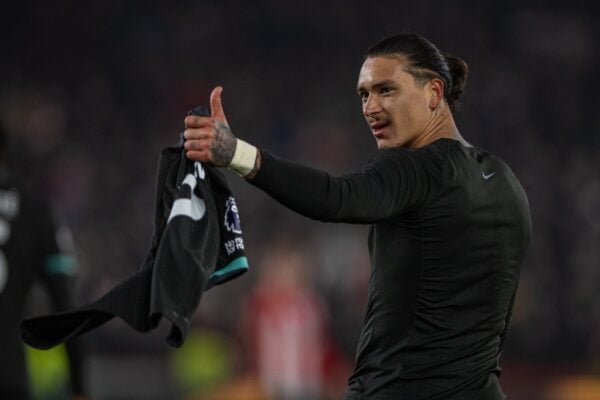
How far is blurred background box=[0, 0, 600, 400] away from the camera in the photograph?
10.7 meters

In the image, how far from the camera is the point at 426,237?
300cm

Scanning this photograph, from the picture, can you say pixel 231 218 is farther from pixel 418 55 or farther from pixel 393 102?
pixel 418 55

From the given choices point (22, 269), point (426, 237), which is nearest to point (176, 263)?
point (426, 237)

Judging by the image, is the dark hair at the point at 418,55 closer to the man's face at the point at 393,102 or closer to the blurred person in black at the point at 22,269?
the man's face at the point at 393,102

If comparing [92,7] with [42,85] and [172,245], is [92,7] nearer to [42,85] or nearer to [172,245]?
[42,85]

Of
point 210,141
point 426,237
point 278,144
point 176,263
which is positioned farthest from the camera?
point 278,144

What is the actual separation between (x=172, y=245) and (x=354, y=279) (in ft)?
31.9

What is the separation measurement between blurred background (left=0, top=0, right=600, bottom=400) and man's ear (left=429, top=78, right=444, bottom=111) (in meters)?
5.04

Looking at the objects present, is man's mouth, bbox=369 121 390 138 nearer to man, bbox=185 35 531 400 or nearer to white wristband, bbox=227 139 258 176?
man, bbox=185 35 531 400

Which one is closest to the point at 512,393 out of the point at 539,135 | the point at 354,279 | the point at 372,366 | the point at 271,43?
the point at 354,279

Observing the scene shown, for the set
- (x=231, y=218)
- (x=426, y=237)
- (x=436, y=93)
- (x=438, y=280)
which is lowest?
(x=438, y=280)

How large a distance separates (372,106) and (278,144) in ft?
40.0

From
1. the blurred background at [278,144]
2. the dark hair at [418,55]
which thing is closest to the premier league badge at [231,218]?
the dark hair at [418,55]

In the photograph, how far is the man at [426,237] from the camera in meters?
2.91
